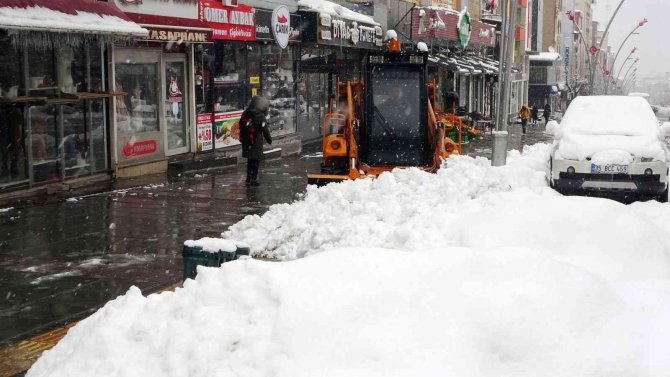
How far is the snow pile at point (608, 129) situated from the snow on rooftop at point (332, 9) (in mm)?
12582

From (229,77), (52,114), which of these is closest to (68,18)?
(52,114)

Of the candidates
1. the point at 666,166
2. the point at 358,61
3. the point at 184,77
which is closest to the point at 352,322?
the point at 666,166

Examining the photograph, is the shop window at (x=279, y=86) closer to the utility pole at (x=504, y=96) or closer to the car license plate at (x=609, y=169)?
the utility pole at (x=504, y=96)

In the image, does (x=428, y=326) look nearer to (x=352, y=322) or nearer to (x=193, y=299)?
(x=352, y=322)

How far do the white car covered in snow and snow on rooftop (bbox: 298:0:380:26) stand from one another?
536 inches

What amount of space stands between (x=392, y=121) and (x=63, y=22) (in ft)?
21.9

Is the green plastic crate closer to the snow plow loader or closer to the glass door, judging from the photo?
the snow plow loader

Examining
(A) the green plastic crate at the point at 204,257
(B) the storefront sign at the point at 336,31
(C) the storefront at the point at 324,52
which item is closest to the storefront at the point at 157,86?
(B) the storefront sign at the point at 336,31

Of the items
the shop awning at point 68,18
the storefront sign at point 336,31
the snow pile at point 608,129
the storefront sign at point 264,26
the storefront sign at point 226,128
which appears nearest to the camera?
the shop awning at point 68,18

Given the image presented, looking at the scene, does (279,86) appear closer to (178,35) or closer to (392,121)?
(178,35)

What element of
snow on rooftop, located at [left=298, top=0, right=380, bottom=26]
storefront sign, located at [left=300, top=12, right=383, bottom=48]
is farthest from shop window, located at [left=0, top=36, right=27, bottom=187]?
snow on rooftop, located at [left=298, top=0, right=380, bottom=26]

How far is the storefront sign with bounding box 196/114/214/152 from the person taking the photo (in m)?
22.7

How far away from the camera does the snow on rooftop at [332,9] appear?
93.1 feet

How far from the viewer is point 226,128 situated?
78.9 feet
